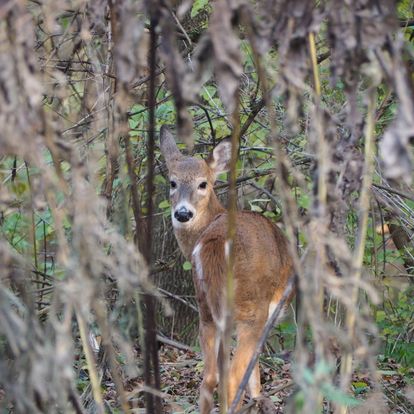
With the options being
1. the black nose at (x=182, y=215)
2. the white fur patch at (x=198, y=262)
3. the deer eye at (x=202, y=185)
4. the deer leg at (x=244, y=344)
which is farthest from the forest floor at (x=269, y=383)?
the deer eye at (x=202, y=185)

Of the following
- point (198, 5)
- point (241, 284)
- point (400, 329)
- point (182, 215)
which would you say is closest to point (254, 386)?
point (241, 284)

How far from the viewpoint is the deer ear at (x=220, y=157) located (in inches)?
271

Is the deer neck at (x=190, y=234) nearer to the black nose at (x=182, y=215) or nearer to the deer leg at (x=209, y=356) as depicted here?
the black nose at (x=182, y=215)

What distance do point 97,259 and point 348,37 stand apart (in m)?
0.93

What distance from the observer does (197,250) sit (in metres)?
5.85

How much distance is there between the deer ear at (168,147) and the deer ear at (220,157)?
27 centimetres

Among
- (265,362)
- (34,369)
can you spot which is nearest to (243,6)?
(34,369)

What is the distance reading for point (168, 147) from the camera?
7.14 m

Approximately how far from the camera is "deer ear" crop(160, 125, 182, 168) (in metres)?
7.10

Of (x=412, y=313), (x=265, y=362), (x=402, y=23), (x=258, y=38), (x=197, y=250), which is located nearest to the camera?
(x=258, y=38)

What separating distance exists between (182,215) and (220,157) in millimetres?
674

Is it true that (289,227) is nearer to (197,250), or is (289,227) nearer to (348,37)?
(348,37)

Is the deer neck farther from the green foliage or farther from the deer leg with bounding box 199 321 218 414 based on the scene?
the green foliage

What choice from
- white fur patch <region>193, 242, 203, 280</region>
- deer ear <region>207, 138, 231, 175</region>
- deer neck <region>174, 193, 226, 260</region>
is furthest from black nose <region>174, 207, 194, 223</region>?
white fur patch <region>193, 242, 203, 280</region>
